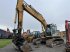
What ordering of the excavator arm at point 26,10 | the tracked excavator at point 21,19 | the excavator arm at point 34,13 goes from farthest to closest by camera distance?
1. the excavator arm at point 34,13
2. the excavator arm at point 26,10
3. the tracked excavator at point 21,19

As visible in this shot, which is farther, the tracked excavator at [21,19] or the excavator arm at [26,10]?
the excavator arm at [26,10]

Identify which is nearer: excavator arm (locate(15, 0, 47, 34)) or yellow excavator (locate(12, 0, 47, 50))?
yellow excavator (locate(12, 0, 47, 50))

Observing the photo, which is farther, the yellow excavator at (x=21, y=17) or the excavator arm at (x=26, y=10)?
the excavator arm at (x=26, y=10)

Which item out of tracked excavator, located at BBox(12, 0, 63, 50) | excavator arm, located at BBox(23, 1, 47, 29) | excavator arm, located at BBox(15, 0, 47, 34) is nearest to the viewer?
tracked excavator, located at BBox(12, 0, 63, 50)

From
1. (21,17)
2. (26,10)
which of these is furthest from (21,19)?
(26,10)

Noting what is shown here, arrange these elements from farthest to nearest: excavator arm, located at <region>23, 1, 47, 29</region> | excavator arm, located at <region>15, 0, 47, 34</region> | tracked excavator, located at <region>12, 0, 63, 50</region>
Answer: excavator arm, located at <region>23, 1, 47, 29</region>
excavator arm, located at <region>15, 0, 47, 34</region>
tracked excavator, located at <region>12, 0, 63, 50</region>

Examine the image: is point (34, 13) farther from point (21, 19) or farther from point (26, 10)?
point (21, 19)

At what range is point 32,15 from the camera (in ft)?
120

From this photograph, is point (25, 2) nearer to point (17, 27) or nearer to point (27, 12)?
point (27, 12)

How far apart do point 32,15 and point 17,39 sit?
10085 mm

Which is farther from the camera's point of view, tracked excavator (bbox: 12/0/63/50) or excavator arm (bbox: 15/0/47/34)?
excavator arm (bbox: 15/0/47/34)

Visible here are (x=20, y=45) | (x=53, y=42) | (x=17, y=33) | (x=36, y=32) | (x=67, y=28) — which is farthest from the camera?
(x=36, y=32)

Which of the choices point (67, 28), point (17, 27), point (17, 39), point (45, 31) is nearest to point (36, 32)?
point (45, 31)

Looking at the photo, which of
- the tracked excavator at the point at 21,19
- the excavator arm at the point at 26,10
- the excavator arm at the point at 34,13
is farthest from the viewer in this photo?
the excavator arm at the point at 34,13
